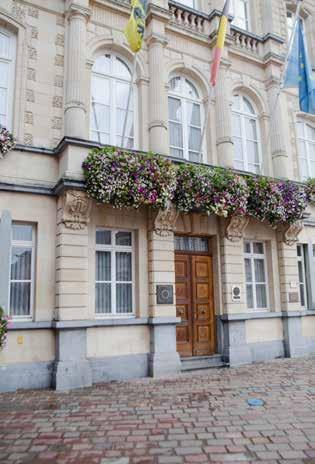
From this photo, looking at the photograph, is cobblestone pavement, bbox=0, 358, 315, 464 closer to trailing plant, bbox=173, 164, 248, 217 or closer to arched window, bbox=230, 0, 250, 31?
trailing plant, bbox=173, 164, 248, 217

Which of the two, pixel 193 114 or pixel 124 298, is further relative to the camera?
pixel 193 114

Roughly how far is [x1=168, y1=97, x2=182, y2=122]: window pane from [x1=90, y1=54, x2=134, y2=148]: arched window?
1.11 m

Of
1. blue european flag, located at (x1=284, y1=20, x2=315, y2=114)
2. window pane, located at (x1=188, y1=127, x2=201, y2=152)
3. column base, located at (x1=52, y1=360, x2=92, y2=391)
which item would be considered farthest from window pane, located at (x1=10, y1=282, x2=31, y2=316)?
blue european flag, located at (x1=284, y1=20, x2=315, y2=114)

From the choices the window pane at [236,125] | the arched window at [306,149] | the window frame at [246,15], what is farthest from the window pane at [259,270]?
the window frame at [246,15]

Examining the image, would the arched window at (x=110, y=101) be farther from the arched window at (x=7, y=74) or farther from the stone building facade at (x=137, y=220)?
the arched window at (x=7, y=74)

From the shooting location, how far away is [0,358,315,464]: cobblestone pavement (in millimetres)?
4191

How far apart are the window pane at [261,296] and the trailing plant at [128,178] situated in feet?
13.7

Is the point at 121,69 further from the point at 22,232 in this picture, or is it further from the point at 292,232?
the point at 292,232

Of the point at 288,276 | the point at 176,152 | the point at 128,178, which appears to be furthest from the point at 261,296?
the point at 128,178

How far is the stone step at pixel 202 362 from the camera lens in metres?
8.55

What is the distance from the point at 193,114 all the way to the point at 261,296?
17.8ft

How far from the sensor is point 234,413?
552 cm

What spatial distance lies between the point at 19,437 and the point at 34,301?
10.2 feet

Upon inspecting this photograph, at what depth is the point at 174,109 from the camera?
1000cm
